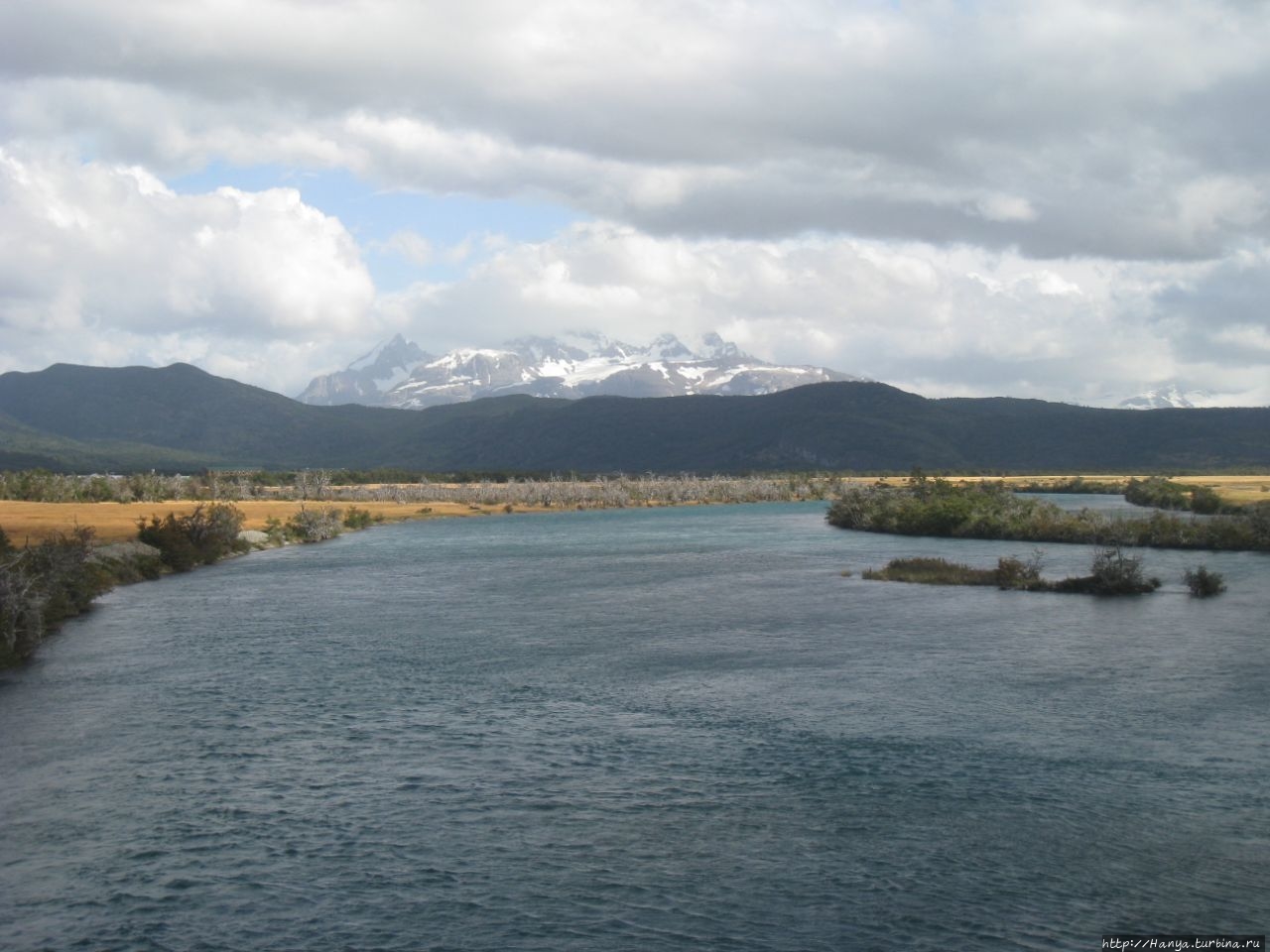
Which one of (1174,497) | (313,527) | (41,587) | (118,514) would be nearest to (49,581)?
(41,587)

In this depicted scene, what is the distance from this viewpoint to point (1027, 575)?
69062mm

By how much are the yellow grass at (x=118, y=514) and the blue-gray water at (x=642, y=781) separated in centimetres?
4400

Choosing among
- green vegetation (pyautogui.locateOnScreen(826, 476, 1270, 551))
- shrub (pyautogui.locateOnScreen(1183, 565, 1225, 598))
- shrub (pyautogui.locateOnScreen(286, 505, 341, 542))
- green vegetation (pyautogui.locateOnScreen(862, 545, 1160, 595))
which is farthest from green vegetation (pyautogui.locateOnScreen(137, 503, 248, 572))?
shrub (pyautogui.locateOnScreen(1183, 565, 1225, 598))

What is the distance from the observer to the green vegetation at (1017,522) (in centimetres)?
8925

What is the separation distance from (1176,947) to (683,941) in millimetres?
8393

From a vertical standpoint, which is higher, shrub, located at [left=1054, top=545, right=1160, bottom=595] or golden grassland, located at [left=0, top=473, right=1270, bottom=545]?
golden grassland, located at [left=0, top=473, right=1270, bottom=545]

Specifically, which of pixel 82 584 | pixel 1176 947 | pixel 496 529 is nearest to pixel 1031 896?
pixel 1176 947

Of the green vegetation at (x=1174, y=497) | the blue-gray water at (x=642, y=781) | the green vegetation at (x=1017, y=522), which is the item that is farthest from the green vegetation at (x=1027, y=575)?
the green vegetation at (x=1174, y=497)

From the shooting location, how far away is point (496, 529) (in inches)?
5556

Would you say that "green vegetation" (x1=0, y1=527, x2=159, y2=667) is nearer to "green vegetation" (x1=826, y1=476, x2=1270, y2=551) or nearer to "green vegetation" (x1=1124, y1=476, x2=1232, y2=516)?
"green vegetation" (x1=826, y1=476, x2=1270, y2=551)

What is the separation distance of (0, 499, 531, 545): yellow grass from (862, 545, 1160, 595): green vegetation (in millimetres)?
56277

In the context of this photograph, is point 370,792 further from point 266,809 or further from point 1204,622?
point 1204,622

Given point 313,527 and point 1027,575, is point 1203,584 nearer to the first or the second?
point 1027,575

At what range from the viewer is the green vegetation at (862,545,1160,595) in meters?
64.1
